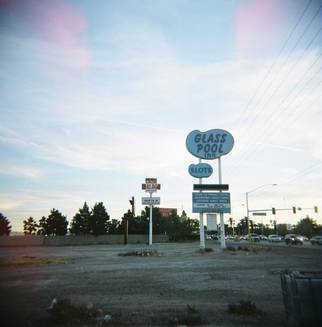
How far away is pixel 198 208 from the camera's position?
40.7m

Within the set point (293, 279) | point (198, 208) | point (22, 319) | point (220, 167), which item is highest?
point (220, 167)

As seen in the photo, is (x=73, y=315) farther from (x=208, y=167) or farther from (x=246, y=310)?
(x=208, y=167)

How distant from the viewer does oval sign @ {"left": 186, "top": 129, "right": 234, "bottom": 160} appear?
40.6 metres

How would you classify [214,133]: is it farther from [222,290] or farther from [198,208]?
[222,290]

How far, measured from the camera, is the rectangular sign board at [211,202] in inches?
1601

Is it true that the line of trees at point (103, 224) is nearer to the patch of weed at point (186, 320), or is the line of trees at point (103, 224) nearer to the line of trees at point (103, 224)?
the line of trees at point (103, 224)

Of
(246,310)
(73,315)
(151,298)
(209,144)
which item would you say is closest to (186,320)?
(246,310)

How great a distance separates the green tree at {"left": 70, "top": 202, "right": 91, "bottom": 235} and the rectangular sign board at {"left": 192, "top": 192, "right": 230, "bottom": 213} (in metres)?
75.9

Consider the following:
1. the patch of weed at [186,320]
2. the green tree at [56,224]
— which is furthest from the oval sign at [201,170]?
the green tree at [56,224]

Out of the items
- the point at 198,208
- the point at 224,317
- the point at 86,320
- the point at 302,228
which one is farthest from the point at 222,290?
the point at 302,228

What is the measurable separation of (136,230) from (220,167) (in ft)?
227

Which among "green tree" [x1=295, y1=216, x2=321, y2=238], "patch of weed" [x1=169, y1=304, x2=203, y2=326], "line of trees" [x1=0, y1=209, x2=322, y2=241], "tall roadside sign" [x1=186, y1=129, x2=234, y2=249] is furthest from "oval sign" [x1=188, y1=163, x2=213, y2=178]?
"green tree" [x1=295, y1=216, x2=321, y2=238]

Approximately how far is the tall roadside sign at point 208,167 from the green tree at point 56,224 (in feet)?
272

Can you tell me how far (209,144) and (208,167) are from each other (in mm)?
2698
